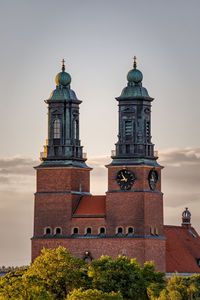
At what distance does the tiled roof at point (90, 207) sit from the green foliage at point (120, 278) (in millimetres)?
18171

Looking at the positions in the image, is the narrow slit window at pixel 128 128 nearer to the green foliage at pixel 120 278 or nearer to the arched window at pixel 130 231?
the arched window at pixel 130 231

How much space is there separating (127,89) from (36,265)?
32.2 m

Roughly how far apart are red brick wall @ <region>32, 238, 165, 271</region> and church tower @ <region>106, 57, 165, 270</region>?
166 mm

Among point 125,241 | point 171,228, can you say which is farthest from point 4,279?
point 171,228

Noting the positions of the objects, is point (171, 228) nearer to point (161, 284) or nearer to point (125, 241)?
point (125, 241)

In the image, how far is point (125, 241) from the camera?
16388 cm

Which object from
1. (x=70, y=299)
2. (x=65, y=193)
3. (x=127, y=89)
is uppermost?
(x=127, y=89)

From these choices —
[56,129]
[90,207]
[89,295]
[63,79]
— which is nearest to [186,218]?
[90,207]

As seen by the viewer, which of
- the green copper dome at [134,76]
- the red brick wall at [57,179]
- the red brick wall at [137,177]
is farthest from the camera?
the green copper dome at [134,76]

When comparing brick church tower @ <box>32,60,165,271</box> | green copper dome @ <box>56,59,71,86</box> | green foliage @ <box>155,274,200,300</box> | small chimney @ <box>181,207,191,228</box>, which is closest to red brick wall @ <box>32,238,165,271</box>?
brick church tower @ <box>32,60,165,271</box>

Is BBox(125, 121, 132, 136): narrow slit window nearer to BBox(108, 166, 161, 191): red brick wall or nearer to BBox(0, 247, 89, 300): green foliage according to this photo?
BBox(108, 166, 161, 191): red brick wall

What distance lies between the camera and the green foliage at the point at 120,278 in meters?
143

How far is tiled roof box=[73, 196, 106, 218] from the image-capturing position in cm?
16638

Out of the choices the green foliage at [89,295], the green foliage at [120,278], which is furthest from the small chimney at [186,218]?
the green foliage at [89,295]
